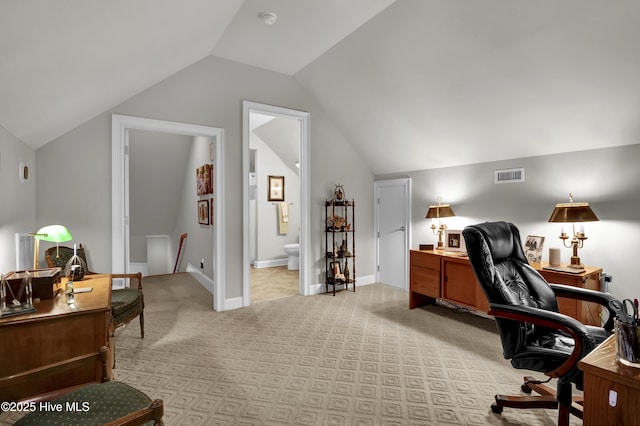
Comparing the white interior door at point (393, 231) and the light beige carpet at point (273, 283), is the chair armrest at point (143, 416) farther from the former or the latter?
the white interior door at point (393, 231)

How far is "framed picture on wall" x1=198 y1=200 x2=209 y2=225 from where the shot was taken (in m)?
4.86

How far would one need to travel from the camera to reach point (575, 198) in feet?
10.0

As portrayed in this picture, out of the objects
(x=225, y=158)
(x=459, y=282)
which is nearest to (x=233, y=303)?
(x=225, y=158)

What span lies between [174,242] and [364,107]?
4.73m

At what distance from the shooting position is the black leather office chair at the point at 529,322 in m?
1.61

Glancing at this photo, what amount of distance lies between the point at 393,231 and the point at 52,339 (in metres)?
4.19

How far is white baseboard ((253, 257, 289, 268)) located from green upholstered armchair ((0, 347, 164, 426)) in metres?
5.48

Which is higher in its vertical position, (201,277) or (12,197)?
(12,197)

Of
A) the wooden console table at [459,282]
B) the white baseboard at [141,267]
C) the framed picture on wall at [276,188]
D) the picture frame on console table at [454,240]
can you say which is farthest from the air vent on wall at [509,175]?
the white baseboard at [141,267]

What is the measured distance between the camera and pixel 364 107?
4227 millimetres

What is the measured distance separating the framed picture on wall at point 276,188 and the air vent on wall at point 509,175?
14.8ft

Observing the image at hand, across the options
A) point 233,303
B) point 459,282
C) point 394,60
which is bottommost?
point 233,303

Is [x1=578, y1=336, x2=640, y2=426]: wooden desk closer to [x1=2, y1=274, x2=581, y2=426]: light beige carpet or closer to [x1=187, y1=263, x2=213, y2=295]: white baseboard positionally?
[x1=2, y1=274, x2=581, y2=426]: light beige carpet

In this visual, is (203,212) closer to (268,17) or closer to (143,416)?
(268,17)
